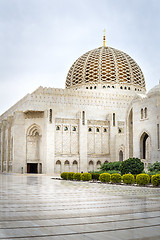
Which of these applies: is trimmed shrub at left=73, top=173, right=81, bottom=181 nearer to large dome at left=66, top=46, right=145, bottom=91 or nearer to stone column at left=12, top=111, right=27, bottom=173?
stone column at left=12, top=111, right=27, bottom=173

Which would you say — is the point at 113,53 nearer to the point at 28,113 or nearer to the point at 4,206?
the point at 28,113

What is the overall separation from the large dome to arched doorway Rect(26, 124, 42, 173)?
1056 centimetres

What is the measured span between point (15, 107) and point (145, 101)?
703 inches

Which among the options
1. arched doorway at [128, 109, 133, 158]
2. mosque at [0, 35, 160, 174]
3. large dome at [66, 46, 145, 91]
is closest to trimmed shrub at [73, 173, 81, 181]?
mosque at [0, 35, 160, 174]

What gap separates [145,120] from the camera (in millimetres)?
30094

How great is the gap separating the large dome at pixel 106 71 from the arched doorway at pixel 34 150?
34.6 feet

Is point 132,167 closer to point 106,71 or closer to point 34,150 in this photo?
point 34,150

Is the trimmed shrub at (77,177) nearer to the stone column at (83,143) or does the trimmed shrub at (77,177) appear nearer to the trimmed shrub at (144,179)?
the trimmed shrub at (144,179)

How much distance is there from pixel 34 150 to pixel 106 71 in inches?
585

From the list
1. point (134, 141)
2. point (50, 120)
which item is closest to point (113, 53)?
point (50, 120)

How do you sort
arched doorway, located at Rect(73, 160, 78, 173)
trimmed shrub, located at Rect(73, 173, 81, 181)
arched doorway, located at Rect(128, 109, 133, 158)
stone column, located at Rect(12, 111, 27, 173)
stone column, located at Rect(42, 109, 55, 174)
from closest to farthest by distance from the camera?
trimmed shrub, located at Rect(73, 173, 81, 181), arched doorway, located at Rect(128, 109, 133, 158), stone column, located at Rect(42, 109, 55, 174), stone column, located at Rect(12, 111, 27, 173), arched doorway, located at Rect(73, 160, 78, 173)

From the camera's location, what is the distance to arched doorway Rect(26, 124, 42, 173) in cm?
3750

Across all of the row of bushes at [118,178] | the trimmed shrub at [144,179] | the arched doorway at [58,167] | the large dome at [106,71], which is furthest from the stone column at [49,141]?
the trimmed shrub at [144,179]

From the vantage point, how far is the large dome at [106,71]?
44.9m
